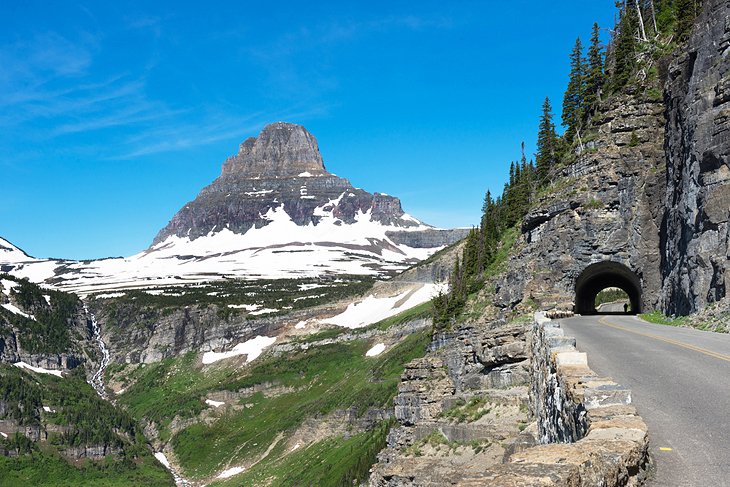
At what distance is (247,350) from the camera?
17350cm

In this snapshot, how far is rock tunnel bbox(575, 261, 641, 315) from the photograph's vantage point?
51.2m

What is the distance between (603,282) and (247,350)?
128487mm

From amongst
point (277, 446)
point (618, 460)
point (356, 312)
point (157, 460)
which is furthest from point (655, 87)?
point (356, 312)

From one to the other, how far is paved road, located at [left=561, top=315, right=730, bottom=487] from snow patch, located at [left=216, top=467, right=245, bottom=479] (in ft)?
288

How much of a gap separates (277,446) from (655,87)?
8105 centimetres

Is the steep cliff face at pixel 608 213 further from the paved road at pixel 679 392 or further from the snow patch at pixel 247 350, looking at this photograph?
the snow patch at pixel 247 350

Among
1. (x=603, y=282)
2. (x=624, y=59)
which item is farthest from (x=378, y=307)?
(x=624, y=59)

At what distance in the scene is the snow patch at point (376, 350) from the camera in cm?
13440

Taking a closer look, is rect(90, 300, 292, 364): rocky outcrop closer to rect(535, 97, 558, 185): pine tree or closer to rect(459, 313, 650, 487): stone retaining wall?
rect(535, 97, 558, 185): pine tree

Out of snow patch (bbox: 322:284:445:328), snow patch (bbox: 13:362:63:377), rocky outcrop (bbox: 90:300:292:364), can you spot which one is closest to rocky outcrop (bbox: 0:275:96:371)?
snow patch (bbox: 13:362:63:377)

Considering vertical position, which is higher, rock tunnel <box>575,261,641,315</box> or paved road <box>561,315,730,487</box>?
rock tunnel <box>575,261,641,315</box>

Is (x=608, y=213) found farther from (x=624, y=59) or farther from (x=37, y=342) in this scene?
(x=37, y=342)

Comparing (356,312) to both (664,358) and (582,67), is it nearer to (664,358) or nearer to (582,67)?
(582,67)

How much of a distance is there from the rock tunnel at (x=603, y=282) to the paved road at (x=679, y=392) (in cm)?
2747
